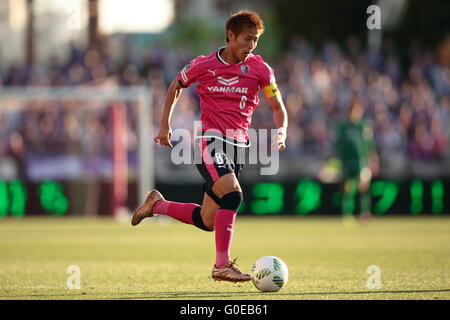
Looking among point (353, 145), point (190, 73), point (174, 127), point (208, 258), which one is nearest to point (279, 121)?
point (190, 73)

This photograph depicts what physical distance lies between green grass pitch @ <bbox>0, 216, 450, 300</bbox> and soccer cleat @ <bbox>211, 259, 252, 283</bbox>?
0.09 meters

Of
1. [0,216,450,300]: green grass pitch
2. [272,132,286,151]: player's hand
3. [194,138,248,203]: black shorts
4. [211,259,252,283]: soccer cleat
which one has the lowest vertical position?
[0,216,450,300]: green grass pitch

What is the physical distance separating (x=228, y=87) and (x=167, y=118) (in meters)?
0.60

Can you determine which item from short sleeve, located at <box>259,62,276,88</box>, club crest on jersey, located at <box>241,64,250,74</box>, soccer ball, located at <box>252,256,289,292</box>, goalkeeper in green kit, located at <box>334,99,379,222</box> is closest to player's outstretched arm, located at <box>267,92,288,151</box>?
short sleeve, located at <box>259,62,276,88</box>

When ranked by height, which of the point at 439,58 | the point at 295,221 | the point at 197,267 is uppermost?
the point at 439,58

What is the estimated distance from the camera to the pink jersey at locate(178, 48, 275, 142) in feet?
27.7

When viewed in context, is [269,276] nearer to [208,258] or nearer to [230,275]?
[230,275]

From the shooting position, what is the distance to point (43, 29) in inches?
1165

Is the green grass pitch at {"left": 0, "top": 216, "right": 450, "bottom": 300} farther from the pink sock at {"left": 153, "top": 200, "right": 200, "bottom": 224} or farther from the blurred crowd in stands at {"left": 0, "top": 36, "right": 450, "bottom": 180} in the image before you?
the blurred crowd in stands at {"left": 0, "top": 36, "right": 450, "bottom": 180}

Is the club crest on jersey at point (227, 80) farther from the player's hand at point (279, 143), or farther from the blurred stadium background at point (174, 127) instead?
the blurred stadium background at point (174, 127)

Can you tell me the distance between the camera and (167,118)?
28.0ft

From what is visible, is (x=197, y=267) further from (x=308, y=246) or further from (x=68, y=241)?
(x=68, y=241)

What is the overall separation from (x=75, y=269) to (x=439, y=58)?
24427mm

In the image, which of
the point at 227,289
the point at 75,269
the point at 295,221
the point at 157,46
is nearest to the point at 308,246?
the point at 75,269
